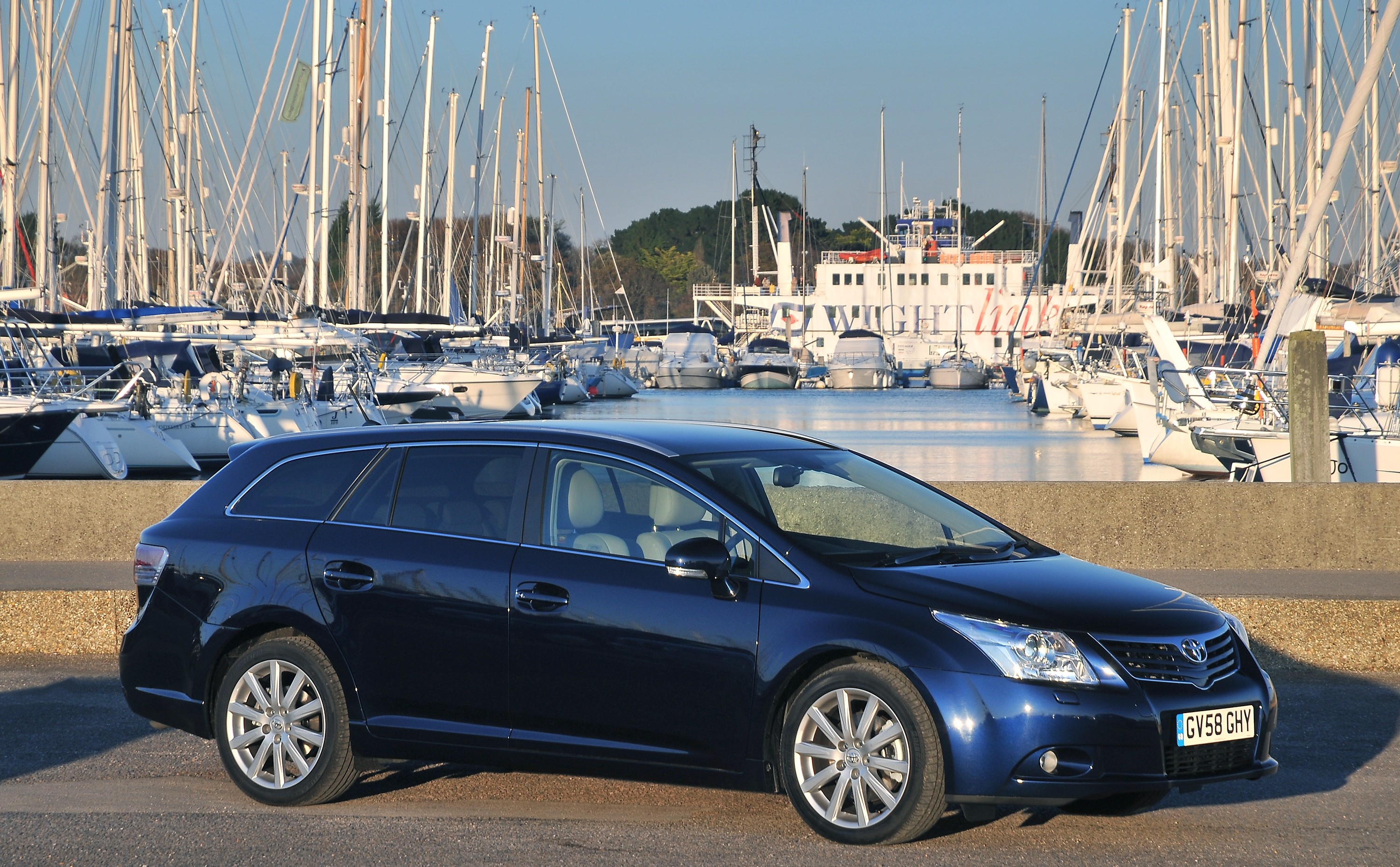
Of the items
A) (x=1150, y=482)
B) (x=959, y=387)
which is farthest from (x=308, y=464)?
(x=959, y=387)

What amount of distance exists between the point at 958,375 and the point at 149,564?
90461 millimetres

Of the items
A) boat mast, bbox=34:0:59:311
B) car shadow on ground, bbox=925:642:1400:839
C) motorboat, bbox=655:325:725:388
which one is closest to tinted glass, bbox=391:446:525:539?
car shadow on ground, bbox=925:642:1400:839

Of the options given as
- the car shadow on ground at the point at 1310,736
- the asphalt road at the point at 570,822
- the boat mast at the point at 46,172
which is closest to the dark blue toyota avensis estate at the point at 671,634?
the asphalt road at the point at 570,822

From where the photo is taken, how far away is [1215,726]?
5.19 meters

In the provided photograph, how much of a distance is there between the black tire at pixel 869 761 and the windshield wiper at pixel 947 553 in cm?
48

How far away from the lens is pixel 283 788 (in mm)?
6043

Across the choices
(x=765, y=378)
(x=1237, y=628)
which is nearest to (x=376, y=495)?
(x=1237, y=628)

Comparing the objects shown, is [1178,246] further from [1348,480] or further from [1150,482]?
[1150,482]

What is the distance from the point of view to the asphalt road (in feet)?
17.1

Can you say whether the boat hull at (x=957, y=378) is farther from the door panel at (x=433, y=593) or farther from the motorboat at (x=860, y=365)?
the door panel at (x=433, y=593)

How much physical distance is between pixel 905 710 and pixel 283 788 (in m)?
2.57

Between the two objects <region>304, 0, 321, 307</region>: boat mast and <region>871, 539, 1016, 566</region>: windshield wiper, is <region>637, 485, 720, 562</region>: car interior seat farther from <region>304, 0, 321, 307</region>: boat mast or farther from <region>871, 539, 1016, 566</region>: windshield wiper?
<region>304, 0, 321, 307</region>: boat mast

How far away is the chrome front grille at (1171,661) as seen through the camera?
16.8ft

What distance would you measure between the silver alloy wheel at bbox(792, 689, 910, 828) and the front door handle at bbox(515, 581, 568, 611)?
103cm
